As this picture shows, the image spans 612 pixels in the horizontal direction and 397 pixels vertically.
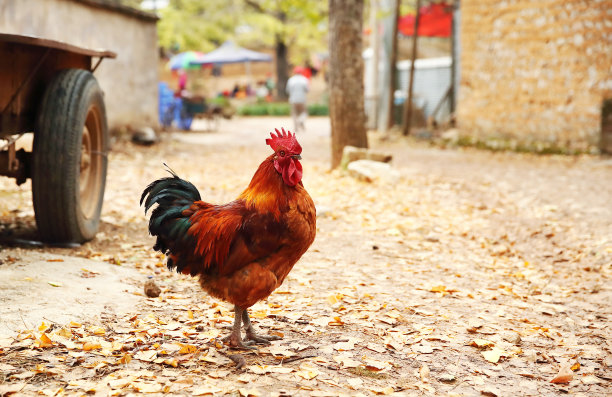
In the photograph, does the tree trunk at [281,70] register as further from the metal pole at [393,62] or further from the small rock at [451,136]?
the small rock at [451,136]

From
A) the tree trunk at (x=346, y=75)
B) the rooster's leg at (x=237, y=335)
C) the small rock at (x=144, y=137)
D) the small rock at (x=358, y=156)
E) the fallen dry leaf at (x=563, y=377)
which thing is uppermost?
the tree trunk at (x=346, y=75)

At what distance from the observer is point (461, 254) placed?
632 cm

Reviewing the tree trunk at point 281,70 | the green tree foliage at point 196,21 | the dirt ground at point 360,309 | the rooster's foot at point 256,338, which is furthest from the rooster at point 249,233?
the tree trunk at point 281,70

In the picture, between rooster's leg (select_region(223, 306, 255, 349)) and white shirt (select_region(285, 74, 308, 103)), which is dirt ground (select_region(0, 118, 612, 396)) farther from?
white shirt (select_region(285, 74, 308, 103))

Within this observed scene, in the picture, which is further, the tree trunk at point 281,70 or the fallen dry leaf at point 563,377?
the tree trunk at point 281,70

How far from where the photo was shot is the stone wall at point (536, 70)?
12453 mm

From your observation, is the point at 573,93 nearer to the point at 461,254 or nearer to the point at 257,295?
the point at 461,254

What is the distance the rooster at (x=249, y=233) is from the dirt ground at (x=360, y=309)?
42 centimetres

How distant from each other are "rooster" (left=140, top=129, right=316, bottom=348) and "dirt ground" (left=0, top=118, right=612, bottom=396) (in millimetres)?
417

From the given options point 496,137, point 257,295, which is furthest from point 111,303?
point 496,137

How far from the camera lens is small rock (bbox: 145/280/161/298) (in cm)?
438

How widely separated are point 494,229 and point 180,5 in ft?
88.7

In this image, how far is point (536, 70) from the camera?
44.3 feet

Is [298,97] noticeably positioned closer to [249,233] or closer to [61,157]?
[61,157]
